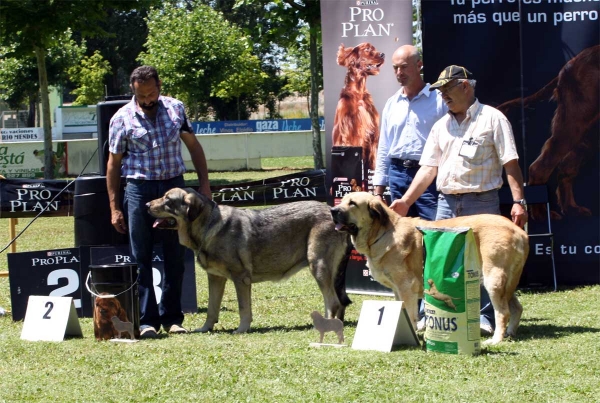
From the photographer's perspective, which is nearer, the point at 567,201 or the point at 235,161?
the point at 567,201

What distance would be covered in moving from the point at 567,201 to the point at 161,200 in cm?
464

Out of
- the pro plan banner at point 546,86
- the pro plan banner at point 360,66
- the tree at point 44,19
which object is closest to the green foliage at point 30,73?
the tree at point 44,19

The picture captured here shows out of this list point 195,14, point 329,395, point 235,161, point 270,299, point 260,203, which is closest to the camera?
point 329,395

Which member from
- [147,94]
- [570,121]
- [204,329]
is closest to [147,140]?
[147,94]

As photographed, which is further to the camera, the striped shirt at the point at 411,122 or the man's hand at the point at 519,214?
the striped shirt at the point at 411,122

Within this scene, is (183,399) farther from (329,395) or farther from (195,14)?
(195,14)

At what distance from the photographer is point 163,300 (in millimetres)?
7352

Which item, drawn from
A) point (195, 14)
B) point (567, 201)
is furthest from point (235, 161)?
point (567, 201)

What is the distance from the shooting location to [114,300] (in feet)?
22.0

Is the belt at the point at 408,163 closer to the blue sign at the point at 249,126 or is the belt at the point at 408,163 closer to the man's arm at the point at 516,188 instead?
the man's arm at the point at 516,188

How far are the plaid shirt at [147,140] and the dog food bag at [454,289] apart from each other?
246 centimetres

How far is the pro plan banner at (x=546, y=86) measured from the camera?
29.1 feet

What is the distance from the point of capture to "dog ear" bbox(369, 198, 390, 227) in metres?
6.29

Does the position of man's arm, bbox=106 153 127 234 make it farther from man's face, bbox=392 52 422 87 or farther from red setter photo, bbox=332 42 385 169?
red setter photo, bbox=332 42 385 169
